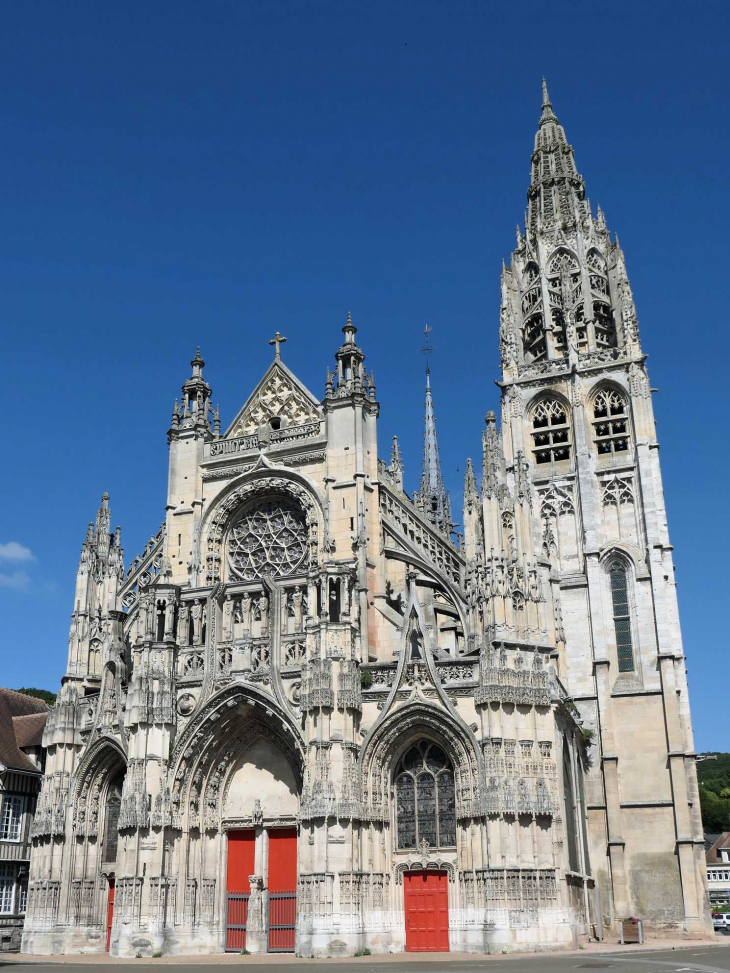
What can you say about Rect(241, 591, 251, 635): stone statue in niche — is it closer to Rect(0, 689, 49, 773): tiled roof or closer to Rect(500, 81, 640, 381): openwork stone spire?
Rect(0, 689, 49, 773): tiled roof

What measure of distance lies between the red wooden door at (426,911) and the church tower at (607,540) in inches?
354

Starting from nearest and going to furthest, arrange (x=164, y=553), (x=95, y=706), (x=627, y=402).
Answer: (x=95, y=706) < (x=164, y=553) < (x=627, y=402)

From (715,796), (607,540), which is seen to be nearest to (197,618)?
(607,540)

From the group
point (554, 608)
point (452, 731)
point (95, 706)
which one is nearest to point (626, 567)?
point (554, 608)

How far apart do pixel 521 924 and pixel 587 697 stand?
11766mm

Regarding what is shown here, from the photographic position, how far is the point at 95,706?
32.3 metres

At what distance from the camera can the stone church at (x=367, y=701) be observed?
27062mm

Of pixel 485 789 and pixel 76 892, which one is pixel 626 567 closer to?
pixel 485 789

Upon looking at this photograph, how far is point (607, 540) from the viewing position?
37812mm

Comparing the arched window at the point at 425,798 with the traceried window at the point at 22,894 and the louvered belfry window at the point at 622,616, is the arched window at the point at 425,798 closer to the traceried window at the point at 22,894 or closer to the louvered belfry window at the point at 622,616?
the louvered belfry window at the point at 622,616

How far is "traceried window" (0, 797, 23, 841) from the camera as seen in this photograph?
35.6 meters

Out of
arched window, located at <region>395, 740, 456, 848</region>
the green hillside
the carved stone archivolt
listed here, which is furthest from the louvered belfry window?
the green hillside

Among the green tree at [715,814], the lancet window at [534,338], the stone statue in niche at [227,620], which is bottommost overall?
the green tree at [715,814]

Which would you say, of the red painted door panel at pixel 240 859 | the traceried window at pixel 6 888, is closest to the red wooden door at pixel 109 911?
the red painted door panel at pixel 240 859
